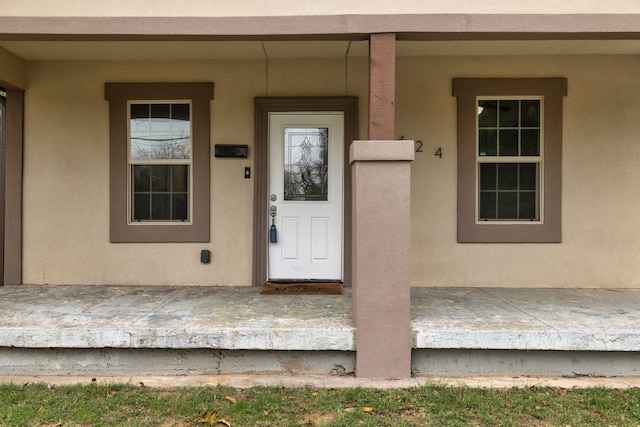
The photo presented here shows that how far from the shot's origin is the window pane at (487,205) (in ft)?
15.7

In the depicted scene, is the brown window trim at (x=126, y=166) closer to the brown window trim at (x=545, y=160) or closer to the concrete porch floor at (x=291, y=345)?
the concrete porch floor at (x=291, y=345)

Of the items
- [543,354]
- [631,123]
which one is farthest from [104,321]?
[631,123]

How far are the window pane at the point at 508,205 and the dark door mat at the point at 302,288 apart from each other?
2.01 meters

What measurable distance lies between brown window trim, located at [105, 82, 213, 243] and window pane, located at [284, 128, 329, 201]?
35.2 inches

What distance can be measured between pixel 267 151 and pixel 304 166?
448 mm

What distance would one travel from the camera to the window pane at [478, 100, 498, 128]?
15.6 ft

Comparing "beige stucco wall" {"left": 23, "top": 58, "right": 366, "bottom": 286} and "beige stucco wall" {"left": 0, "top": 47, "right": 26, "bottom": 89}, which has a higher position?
"beige stucco wall" {"left": 0, "top": 47, "right": 26, "bottom": 89}

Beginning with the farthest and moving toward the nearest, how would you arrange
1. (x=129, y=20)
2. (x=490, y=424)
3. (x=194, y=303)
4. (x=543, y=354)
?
(x=194, y=303) < (x=129, y=20) < (x=543, y=354) < (x=490, y=424)

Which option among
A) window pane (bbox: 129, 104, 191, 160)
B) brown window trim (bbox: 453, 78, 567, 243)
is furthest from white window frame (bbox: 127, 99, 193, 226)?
brown window trim (bbox: 453, 78, 567, 243)

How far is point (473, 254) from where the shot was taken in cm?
474

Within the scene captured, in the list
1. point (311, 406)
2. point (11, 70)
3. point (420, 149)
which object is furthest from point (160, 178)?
point (311, 406)

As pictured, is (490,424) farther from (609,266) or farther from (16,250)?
(16,250)

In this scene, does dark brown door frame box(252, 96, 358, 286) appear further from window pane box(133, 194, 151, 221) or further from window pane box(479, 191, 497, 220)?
window pane box(479, 191, 497, 220)

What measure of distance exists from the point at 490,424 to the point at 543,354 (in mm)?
935
